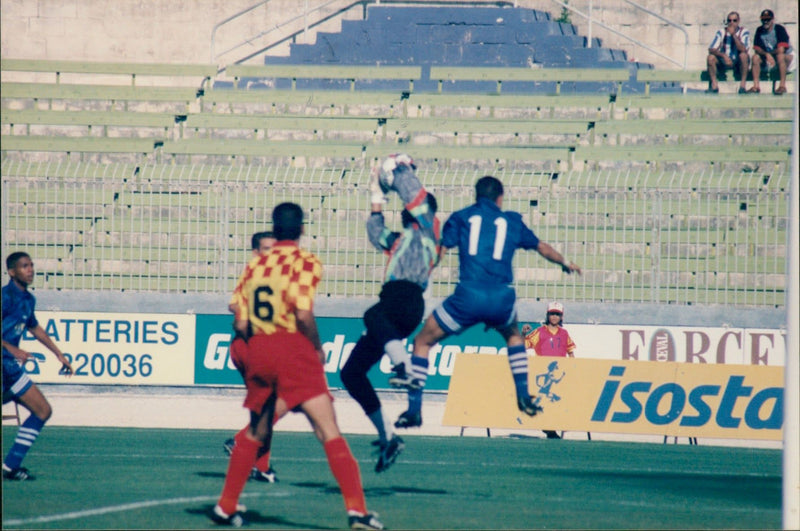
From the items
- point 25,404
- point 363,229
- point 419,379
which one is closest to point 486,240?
point 419,379

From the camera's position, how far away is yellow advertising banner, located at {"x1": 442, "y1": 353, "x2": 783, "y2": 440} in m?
14.0

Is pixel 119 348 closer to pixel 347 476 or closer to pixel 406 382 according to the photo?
pixel 406 382

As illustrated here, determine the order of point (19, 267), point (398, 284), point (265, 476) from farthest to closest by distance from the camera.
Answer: point (19, 267), point (265, 476), point (398, 284)

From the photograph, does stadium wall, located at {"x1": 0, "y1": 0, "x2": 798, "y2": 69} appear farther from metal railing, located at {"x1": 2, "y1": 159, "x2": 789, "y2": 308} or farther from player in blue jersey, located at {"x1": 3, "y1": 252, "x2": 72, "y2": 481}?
player in blue jersey, located at {"x1": 3, "y1": 252, "x2": 72, "y2": 481}

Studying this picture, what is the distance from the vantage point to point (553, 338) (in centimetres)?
1534

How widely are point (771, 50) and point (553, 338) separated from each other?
10.0 m

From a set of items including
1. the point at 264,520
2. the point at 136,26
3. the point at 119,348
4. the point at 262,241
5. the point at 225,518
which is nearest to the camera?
the point at 225,518

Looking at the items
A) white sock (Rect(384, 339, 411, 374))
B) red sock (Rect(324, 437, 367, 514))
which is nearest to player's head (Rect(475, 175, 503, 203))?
white sock (Rect(384, 339, 411, 374))

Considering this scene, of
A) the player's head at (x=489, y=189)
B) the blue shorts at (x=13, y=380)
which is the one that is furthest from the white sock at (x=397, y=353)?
the blue shorts at (x=13, y=380)

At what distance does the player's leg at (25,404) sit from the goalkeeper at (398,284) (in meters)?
2.34

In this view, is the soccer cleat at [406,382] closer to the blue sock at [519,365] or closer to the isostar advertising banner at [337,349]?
the blue sock at [519,365]

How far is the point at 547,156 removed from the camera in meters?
21.0

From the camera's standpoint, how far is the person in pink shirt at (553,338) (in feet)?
50.2

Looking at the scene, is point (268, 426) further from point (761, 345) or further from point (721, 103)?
point (721, 103)
